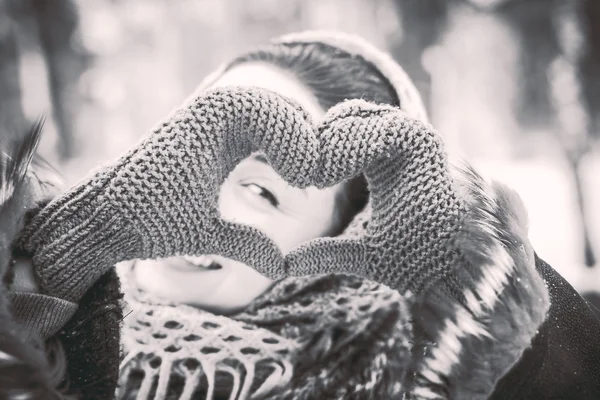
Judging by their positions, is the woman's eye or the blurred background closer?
the woman's eye

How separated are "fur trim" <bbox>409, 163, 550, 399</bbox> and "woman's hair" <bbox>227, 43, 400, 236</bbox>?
A: 17 cm

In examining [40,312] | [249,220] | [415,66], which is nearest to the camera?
[40,312]

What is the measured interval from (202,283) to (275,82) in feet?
0.77

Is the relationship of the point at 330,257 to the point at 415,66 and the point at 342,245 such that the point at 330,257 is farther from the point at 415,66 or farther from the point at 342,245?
the point at 415,66

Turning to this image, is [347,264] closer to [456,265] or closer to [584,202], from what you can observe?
[456,265]

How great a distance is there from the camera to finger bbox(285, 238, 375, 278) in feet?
1.23

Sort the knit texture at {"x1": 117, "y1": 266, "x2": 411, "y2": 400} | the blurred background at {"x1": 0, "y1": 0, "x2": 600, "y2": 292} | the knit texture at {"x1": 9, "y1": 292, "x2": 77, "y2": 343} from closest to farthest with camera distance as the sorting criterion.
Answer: the knit texture at {"x1": 9, "y1": 292, "x2": 77, "y2": 343} → the knit texture at {"x1": 117, "y1": 266, "x2": 411, "y2": 400} → the blurred background at {"x1": 0, "y1": 0, "x2": 600, "y2": 292}

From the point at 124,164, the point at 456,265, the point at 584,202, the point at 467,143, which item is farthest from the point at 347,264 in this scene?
the point at 584,202

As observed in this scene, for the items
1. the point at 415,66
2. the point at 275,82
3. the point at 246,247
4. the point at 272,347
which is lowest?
the point at 272,347

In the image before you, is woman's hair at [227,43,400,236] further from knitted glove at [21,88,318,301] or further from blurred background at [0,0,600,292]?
blurred background at [0,0,600,292]

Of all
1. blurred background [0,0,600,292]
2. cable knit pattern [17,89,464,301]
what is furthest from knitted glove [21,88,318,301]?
blurred background [0,0,600,292]

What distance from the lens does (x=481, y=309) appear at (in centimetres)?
34

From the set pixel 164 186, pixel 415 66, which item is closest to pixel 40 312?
pixel 164 186

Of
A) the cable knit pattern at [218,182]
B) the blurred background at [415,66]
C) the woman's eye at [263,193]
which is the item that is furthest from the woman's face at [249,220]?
the blurred background at [415,66]
